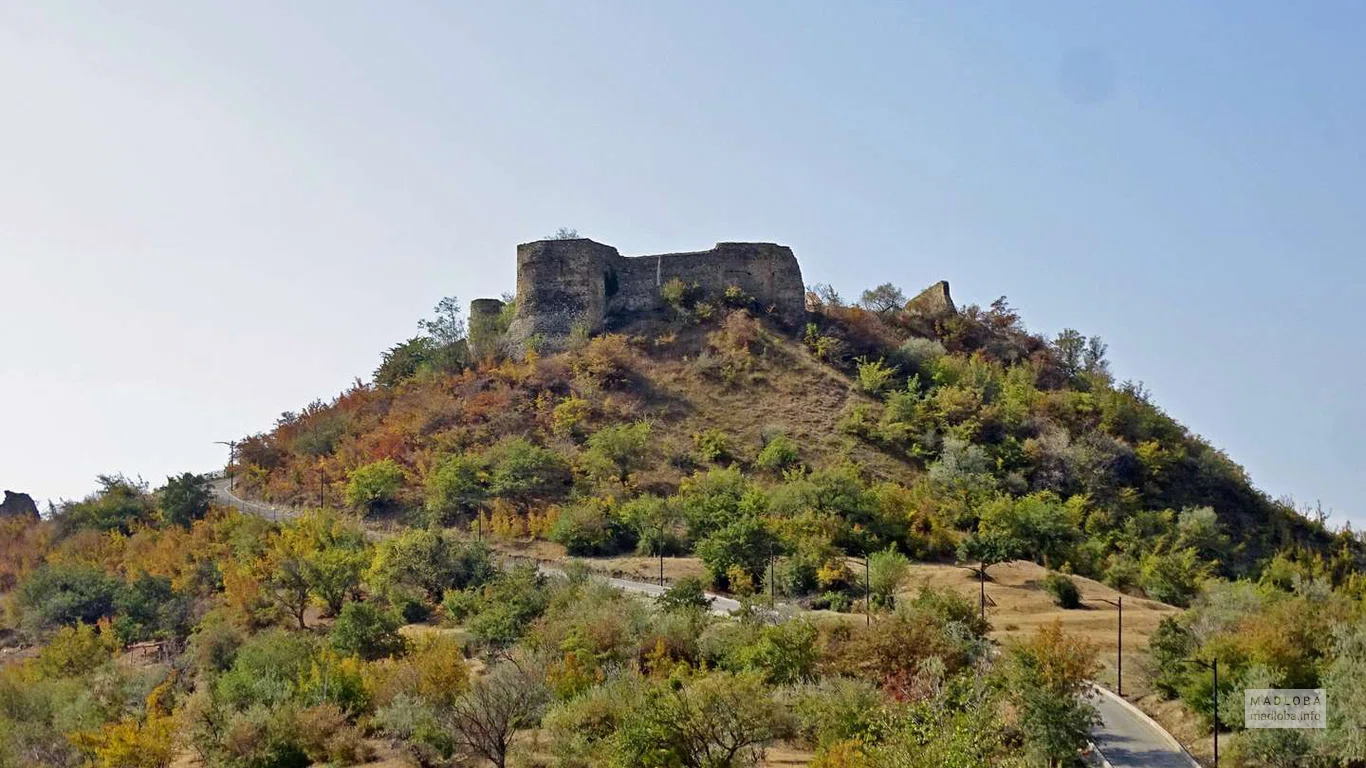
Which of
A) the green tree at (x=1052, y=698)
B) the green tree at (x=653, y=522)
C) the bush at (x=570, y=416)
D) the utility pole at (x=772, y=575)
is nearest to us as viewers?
the green tree at (x=1052, y=698)

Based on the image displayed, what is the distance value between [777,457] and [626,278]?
45.9ft

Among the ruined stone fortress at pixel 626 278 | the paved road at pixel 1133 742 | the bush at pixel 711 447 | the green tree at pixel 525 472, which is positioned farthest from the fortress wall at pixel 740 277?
the paved road at pixel 1133 742

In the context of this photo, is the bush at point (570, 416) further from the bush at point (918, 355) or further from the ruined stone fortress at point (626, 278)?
the bush at point (918, 355)

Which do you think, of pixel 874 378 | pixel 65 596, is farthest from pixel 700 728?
pixel 874 378

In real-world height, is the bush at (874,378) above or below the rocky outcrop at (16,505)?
above

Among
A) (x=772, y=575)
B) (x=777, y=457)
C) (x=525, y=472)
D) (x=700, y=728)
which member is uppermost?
(x=777, y=457)

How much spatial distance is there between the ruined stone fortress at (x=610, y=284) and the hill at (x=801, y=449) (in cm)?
43

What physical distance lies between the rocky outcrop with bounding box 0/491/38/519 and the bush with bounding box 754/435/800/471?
32.9 metres

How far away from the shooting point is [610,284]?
52156mm

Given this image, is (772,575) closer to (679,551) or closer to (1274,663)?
(679,551)

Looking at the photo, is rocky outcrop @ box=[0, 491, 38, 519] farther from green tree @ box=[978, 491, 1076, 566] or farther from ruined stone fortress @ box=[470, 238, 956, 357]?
green tree @ box=[978, 491, 1076, 566]

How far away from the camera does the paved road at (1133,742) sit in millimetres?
20984

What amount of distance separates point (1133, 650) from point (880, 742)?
1050cm

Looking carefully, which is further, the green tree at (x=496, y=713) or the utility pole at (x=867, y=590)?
the utility pole at (x=867, y=590)
